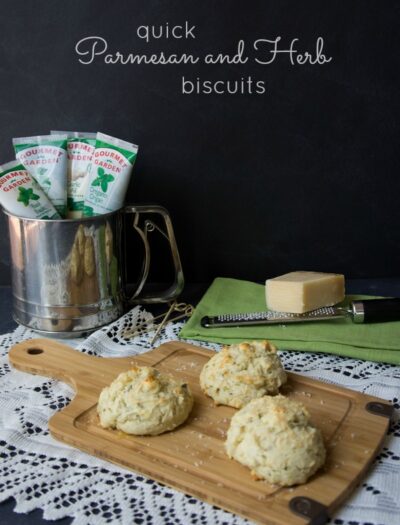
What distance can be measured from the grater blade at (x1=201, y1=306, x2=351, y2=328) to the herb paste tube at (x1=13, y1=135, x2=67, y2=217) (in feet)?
1.11

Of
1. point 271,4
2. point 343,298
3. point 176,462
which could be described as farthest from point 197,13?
point 176,462

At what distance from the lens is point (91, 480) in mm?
880

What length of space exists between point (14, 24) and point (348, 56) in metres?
0.61

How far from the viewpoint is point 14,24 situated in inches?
51.4

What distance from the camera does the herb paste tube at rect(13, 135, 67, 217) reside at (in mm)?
1225

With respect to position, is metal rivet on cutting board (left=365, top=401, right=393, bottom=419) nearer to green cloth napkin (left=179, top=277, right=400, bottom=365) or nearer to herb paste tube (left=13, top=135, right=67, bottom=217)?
green cloth napkin (left=179, top=277, right=400, bottom=365)

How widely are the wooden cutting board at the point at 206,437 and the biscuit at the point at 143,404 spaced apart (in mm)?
16

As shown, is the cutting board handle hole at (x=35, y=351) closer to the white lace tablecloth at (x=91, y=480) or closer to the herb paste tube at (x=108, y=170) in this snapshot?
the white lace tablecloth at (x=91, y=480)

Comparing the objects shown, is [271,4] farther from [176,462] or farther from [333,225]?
[176,462]

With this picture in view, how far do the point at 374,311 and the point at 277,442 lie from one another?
0.48 meters

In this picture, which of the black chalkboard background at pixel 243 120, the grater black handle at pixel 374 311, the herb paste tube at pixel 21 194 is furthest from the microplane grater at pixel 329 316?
the herb paste tube at pixel 21 194

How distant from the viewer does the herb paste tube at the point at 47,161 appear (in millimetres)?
1225

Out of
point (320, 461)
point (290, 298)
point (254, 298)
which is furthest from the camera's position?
point (254, 298)

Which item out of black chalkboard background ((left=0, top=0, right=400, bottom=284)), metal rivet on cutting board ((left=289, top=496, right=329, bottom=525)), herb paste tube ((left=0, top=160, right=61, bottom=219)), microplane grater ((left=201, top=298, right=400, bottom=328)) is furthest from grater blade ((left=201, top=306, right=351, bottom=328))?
metal rivet on cutting board ((left=289, top=496, right=329, bottom=525))
